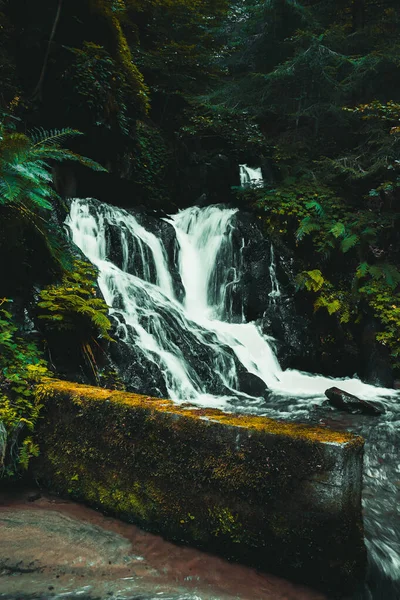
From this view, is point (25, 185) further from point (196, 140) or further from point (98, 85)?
point (196, 140)

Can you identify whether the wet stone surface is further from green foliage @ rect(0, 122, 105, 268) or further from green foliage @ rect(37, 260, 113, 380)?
green foliage @ rect(0, 122, 105, 268)

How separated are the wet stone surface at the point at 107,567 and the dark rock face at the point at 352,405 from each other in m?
4.71

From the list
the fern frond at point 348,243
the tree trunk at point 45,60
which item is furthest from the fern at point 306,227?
the tree trunk at point 45,60

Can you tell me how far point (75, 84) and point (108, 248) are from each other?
4.18 meters

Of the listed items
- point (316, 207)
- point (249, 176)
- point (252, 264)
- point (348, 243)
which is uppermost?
point (249, 176)

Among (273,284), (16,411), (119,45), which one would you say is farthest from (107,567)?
(119,45)

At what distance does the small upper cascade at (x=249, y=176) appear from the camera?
14269 millimetres

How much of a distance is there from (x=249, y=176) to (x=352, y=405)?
1019 centimetres

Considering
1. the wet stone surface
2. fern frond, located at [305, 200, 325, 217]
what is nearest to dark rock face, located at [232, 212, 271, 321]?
fern frond, located at [305, 200, 325, 217]

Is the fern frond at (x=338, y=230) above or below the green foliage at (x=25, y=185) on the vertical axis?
above

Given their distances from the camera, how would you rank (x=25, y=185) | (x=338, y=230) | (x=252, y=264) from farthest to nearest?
(x=252, y=264) < (x=338, y=230) < (x=25, y=185)

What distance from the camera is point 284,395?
7.46 m

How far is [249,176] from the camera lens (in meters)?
14.7

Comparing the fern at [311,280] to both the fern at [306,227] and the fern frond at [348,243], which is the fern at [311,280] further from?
the fern at [306,227]
